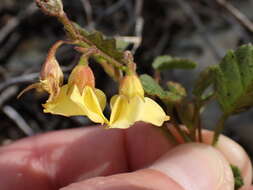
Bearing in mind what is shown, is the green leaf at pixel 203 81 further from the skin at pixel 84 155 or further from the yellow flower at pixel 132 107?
the yellow flower at pixel 132 107

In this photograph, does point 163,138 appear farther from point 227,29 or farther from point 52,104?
point 227,29

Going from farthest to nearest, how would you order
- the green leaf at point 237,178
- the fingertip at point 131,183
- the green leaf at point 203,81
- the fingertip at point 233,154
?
the fingertip at point 233,154, the green leaf at point 237,178, the green leaf at point 203,81, the fingertip at point 131,183

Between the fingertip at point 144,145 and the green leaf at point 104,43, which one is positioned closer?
the green leaf at point 104,43

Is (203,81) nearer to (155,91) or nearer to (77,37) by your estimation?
(155,91)

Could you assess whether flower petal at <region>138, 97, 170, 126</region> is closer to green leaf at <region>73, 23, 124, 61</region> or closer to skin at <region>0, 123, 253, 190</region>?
green leaf at <region>73, 23, 124, 61</region>

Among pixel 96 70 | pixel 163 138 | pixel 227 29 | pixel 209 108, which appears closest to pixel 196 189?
pixel 163 138

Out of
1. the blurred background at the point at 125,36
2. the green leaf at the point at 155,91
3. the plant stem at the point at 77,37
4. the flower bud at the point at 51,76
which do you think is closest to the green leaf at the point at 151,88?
the green leaf at the point at 155,91
